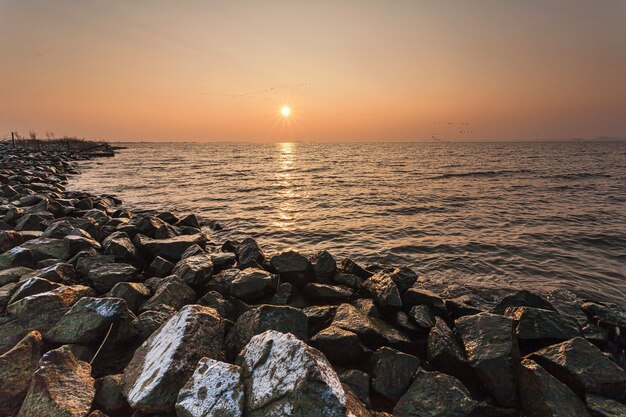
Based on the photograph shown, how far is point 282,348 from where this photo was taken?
10.4 feet

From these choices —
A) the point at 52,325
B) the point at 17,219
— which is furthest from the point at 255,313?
the point at 17,219

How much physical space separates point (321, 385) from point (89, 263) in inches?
245

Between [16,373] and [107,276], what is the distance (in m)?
2.81

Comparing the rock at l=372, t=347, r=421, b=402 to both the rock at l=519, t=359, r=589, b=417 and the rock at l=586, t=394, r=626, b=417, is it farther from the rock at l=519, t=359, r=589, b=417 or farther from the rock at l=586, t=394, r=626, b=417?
the rock at l=586, t=394, r=626, b=417

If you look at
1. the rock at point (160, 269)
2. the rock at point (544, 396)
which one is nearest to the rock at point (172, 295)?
the rock at point (160, 269)

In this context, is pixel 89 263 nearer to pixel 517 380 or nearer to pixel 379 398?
pixel 379 398

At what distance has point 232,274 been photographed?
21.1 feet

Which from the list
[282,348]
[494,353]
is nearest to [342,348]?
[282,348]

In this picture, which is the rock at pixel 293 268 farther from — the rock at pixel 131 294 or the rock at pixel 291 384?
the rock at pixel 291 384

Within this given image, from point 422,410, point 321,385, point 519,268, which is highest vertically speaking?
point 321,385

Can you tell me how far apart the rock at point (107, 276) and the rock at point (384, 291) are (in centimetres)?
479

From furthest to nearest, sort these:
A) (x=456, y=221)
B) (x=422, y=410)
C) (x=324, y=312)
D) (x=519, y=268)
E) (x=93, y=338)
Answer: (x=456, y=221) → (x=519, y=268) → (x=324, y=312) → (x=93, y=338) → (x=422, y=410)

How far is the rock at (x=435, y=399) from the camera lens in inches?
139

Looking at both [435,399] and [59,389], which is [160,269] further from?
[435,399]
